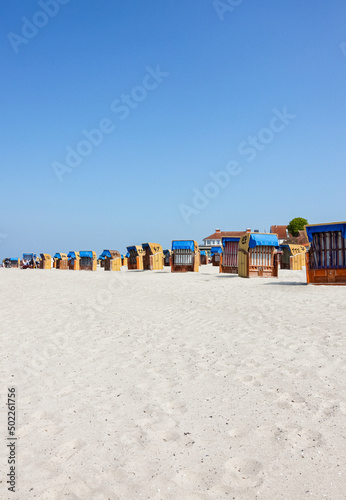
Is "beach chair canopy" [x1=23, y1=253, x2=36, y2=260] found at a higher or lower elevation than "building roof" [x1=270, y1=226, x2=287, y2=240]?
→ lower

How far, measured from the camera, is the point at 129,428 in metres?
3.18

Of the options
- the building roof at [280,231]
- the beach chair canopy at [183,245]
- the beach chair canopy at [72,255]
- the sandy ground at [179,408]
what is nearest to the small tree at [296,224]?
the building roof at [280,231]

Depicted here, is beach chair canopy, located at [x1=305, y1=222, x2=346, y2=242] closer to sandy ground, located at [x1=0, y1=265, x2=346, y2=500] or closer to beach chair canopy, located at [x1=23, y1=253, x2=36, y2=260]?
sandy ground, located at [x1=0, y1=265, x2=346, y2=500]

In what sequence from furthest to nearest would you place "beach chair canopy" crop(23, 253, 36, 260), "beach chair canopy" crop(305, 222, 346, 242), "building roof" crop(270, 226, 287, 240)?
"building roof" crop(270, 226, 287, 240)
"beach chair canopy" crop(23, 253, 36, 260)
"beach chair canopy" crop(305, 222, 346, 242)

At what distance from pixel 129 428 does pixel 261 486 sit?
1.28m

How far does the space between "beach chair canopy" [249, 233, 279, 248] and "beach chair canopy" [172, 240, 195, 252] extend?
22.2 ft

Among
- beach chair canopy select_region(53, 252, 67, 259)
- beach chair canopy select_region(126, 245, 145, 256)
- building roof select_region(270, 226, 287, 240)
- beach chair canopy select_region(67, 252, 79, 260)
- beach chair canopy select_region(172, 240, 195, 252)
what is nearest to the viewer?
beach chair canopy select_region(172, 240, 195, 252)

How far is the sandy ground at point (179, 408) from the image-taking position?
7.98 feet

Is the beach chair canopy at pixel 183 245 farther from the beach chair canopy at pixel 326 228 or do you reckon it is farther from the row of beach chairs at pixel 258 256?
the beach chair canopy at pixel 326 228

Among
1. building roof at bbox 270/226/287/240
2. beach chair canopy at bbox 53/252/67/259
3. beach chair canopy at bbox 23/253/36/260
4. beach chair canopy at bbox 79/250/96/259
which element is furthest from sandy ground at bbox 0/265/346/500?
building roof at bbox 270/226/287/240

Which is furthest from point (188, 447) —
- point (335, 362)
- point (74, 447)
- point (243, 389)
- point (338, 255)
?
point (338, 255)

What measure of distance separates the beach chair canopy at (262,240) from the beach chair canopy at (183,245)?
6762mm

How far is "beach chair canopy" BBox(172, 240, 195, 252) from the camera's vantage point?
79.3 feet

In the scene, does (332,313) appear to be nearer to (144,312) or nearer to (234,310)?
(234,310)
